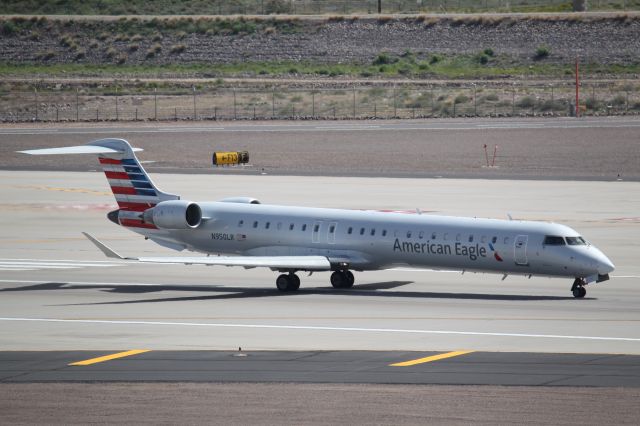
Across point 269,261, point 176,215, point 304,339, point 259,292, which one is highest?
point 176,215

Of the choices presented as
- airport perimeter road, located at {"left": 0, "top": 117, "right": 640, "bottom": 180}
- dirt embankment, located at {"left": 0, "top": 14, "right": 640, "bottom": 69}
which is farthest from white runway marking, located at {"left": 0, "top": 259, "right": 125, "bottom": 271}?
dirt embankment, located at {"left": 0, "top": 14, "right": 640, "bottom": 69}

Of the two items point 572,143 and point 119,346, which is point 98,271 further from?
Result: point 572,143

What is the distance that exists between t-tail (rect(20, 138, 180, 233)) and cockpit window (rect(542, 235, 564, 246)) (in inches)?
579

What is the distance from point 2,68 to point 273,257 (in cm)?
12769

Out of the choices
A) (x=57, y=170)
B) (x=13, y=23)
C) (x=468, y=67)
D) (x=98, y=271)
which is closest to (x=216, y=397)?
(x=98, y=271)

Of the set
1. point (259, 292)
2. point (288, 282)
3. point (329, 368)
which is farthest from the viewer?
point (259, 292)

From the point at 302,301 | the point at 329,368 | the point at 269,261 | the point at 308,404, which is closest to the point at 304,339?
the point at 329,368

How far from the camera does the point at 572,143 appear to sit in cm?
9694

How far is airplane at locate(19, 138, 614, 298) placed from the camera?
4172 centimetres

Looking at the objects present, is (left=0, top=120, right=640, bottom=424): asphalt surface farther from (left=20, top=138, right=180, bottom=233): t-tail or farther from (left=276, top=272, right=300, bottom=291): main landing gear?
(left=20, top=138, right=180, bottom=233): t-tail

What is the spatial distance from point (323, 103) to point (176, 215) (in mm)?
83220

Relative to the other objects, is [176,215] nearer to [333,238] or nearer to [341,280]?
[333,238]

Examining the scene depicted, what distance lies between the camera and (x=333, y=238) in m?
45.3

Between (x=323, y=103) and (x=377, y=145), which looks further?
(x=323, y=103)
